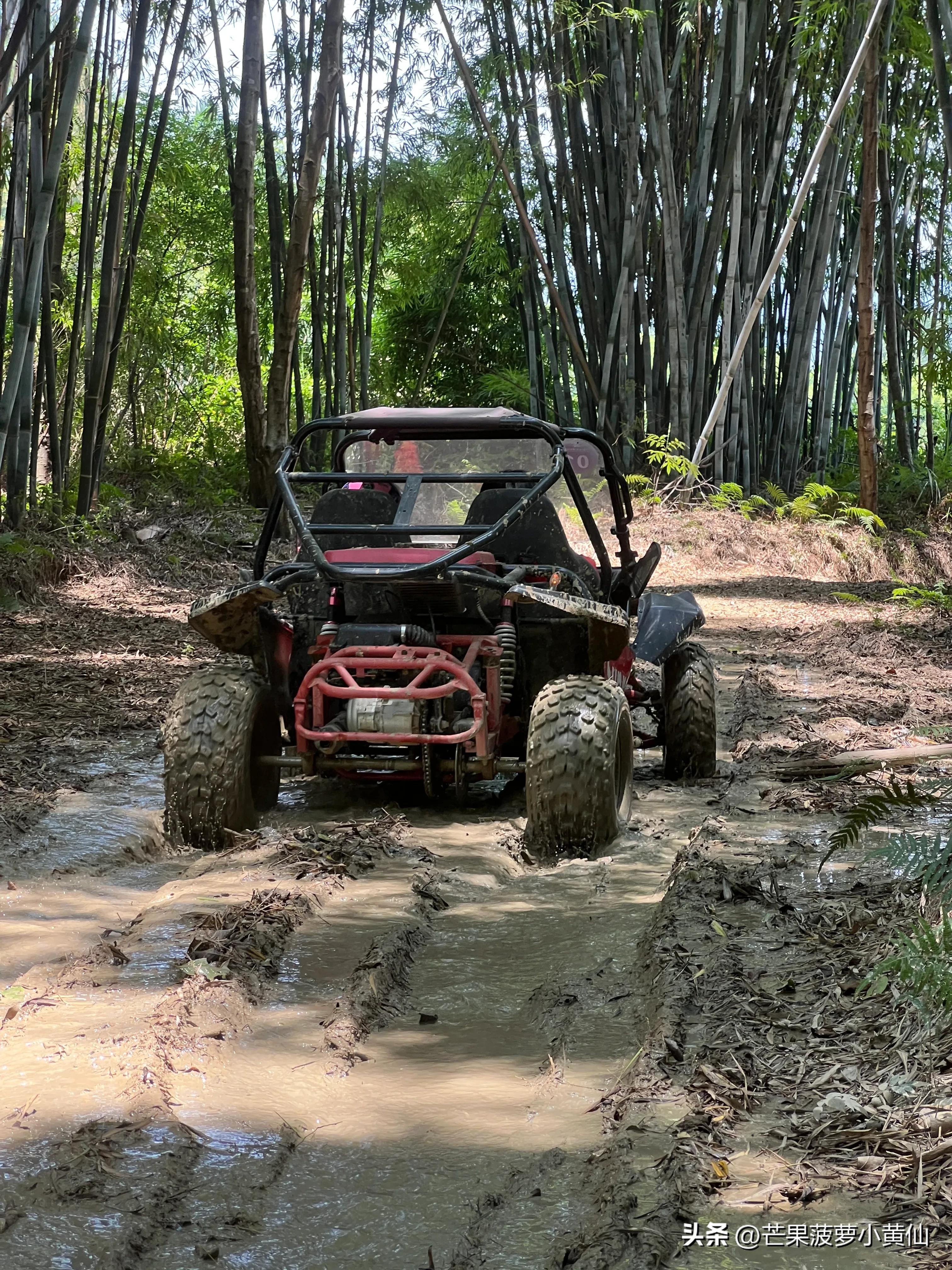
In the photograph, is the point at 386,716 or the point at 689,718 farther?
the point at 689,718

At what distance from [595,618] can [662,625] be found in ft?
2.38

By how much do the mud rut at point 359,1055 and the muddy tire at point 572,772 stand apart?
10 cm

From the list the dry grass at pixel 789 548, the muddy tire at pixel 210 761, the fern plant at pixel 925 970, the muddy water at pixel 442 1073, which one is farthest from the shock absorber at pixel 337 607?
the dry grass at pixel 789 548

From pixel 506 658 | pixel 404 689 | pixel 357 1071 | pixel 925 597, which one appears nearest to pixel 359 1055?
pixel 357 1071

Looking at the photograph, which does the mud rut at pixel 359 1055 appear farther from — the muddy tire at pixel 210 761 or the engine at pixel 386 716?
the engine at pixel 386 716

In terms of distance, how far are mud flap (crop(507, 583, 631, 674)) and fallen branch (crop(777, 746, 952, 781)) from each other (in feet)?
2.37

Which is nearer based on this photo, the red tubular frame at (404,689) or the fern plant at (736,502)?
the red tubular frame at (404,689)

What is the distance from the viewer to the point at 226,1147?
179cm

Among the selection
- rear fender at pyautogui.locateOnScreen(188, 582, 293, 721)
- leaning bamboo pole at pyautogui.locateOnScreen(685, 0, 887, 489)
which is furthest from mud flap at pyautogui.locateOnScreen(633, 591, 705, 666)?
leaning bamboo pole at pyautogui.locateOnScreen(685, 0, 887, 489)

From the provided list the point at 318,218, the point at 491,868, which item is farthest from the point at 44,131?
the point at 318,218

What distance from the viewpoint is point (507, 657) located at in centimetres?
365

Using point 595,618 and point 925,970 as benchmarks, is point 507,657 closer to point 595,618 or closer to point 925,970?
point 595,618

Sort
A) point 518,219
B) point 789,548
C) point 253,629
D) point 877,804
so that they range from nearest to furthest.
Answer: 1. point 877,804
2. point 253,629
3. point 789,548
4. point 518,219

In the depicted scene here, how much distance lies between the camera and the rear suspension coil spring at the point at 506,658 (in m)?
3.63
